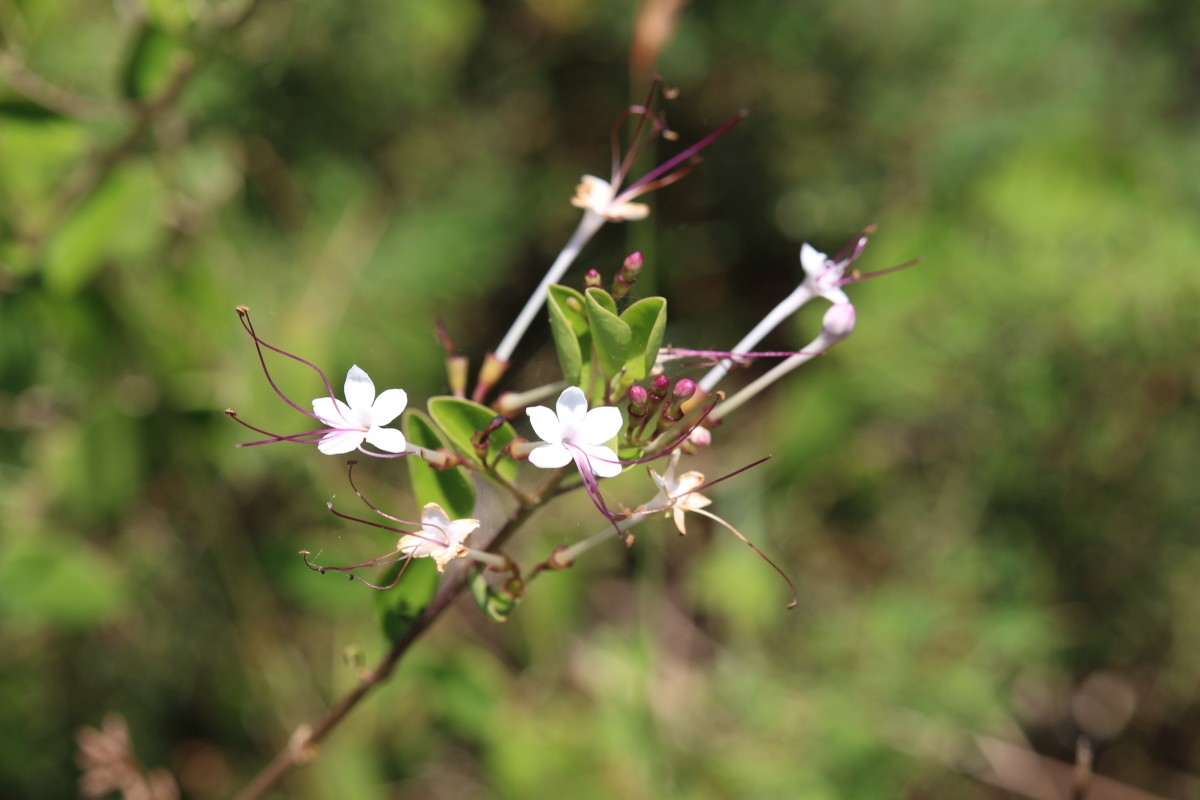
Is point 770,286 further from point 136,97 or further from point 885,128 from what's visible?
point 136,97

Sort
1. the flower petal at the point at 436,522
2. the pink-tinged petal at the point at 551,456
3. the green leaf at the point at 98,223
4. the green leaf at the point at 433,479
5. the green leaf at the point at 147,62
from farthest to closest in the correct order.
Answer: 1. the green leaf at the point at 98,223
2. the green leaf at the point at 147,62
3. the green leaf at the point at 433,479
4. the flower petal at the point at 436,522
5. the pink-tinged petal at the point at 551,456

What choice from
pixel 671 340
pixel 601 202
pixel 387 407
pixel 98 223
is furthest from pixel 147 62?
pixel 671 340

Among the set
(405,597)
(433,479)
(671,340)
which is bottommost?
(671,340)

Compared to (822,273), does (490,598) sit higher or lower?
lower

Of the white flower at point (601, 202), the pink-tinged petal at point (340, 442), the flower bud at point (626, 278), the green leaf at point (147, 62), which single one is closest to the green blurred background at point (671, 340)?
the green leaf at point (147, 62)

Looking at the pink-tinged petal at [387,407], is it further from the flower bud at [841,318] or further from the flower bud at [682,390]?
the flower bud at [841,318]

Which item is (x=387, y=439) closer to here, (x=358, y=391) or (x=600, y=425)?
(x=358, y=391)

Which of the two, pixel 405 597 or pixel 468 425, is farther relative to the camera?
pixel 405 597
